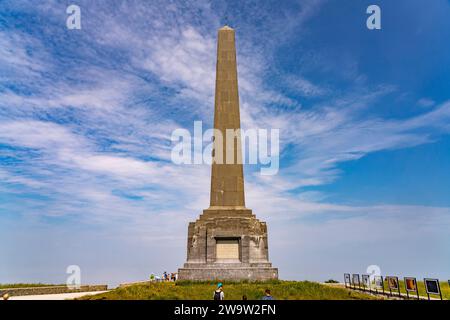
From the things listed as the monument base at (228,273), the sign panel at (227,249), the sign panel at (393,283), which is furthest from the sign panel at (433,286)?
the sign panel at (227,249)

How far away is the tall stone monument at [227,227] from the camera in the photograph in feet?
65.0

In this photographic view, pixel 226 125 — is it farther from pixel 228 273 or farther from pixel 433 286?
pixel 433 286

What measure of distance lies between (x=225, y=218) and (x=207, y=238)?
5.26 feet

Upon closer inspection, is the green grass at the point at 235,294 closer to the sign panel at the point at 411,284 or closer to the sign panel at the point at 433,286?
the sign panel at the point at 411,284

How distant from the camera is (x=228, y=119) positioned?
23016mm

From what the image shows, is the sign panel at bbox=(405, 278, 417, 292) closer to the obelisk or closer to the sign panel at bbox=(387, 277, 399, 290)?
the sign panel at bbox=(387, 277, 399, 290)

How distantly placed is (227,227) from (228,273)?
2.67 meters

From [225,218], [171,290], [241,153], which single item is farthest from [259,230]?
[171,290]

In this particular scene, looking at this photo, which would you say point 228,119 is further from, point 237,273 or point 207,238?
point 237,273

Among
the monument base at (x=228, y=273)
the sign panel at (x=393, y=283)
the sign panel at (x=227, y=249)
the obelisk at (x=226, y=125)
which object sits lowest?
the sign panel at (x=393, y=283)

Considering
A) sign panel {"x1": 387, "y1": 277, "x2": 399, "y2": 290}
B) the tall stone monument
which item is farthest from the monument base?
sign panel {"x1": 387, "y1": 277, "x2": 399, "y2": 290}

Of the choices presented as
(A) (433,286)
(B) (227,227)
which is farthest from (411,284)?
(B) (227,227)

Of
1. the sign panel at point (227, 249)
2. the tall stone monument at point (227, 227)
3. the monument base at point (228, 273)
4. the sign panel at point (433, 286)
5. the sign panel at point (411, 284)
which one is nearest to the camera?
the sign panel at point (433, 286)

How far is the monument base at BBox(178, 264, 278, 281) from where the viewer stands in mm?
19562
